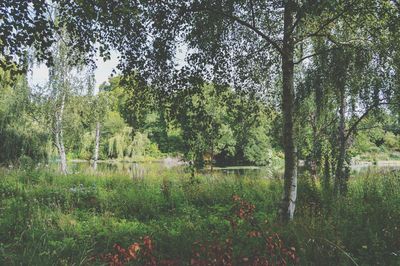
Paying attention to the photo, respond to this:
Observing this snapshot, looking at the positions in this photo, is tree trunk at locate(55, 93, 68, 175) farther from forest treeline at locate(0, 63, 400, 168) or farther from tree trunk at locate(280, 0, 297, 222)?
tree trunk at locate(280, 0, 297, 222)

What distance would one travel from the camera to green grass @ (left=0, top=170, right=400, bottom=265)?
433 centimetres

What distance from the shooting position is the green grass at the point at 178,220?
14.2 ft

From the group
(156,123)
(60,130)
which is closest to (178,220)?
(156,123)

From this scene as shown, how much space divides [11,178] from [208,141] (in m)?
7.82

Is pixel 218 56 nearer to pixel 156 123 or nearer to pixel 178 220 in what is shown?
pixel 156 123

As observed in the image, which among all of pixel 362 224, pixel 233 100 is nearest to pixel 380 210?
pixel 362 224

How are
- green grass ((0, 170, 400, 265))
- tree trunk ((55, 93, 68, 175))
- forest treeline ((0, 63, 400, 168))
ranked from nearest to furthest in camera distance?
green grass ((0, 170, 400, 265))
forest treeline ((0, 63, 400, 168))
tree trunk ((55, 93, 68, 175))

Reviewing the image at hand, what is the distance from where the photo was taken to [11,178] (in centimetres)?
1034

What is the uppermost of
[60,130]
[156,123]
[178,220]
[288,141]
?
[60,130]

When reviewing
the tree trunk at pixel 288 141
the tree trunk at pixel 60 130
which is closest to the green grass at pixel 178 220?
the tree trunk at pixel 288 141

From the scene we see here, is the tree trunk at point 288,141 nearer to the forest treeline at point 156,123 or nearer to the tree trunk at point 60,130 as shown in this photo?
the forest treeline at point 156,123

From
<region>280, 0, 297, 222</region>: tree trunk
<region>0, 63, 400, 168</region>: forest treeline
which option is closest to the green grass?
<region>280, 0, 297, 222</region>: tree trunk

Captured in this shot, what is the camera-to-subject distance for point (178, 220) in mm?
6496

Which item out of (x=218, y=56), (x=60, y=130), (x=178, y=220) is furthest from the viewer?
(x=60, y=130)
